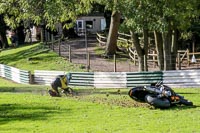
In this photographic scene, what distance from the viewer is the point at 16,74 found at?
34.2m

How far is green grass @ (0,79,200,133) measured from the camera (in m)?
12.2

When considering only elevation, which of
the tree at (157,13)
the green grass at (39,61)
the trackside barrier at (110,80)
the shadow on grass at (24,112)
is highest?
the tree at (157,13)

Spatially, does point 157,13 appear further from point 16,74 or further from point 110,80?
point 16,74

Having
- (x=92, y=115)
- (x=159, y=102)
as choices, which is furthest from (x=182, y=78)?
(x=92, y=115)

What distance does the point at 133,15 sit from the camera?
67.6 ft

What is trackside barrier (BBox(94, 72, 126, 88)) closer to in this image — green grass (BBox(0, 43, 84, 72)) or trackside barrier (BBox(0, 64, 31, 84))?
trackside barrier (BBox(0, 64, 31, 84))

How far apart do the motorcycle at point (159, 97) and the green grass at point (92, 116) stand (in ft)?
0.78

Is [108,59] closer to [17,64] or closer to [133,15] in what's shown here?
[17,64]

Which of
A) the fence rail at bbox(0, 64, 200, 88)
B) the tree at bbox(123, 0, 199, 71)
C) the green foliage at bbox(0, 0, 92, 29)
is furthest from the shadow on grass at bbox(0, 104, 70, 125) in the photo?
the green foliage at bbox(0, 0, 92, 29)

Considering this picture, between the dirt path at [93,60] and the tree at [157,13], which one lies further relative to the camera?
the dirt path at [93,60]

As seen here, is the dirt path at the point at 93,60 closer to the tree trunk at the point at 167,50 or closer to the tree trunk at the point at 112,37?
the tree trunk at the point at 112,37

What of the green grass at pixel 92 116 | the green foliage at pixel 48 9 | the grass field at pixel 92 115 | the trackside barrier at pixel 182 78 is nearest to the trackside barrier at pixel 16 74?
the green foliage at pixel 48 9

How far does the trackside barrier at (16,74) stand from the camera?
31.7 m

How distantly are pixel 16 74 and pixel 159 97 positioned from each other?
2021 centimetres
